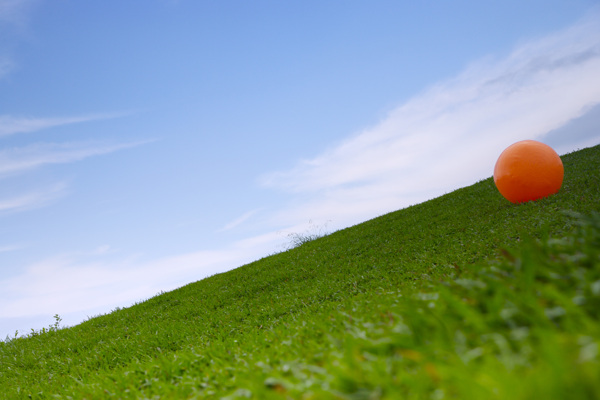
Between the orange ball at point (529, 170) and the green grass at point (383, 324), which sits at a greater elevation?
the orange ball at point (529, 170)

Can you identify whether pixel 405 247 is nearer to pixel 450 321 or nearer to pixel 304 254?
pixel 304 254

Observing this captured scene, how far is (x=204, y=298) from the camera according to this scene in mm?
13953

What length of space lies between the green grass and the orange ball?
54 centimetres

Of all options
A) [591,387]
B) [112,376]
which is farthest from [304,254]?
[591,387]

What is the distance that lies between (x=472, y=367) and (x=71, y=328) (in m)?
15.2

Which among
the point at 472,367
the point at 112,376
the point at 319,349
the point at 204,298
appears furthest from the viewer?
the point at 204,298

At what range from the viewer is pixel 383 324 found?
4.45m

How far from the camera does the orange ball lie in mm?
12836

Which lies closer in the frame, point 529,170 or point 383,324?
point 383,324

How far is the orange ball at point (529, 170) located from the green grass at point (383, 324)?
21.1 inches

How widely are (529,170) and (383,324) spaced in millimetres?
10533

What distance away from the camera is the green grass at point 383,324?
265cm

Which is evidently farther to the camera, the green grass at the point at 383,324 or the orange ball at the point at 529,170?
the orange ball at the point at 529,170

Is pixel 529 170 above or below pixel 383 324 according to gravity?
above
